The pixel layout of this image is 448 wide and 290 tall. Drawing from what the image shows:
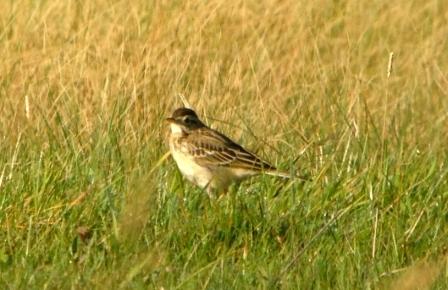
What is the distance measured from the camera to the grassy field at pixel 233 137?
6539 mm

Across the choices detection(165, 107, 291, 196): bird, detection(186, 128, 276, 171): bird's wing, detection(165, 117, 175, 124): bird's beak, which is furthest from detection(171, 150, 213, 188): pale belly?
detection(165, 117, 175, 124): bird's beak

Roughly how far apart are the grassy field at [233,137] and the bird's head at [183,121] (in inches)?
6.2

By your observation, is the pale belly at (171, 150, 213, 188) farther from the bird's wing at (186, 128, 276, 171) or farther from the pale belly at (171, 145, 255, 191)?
the bird's wing at (186, 128, 276, 171)

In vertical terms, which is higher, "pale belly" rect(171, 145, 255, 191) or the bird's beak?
the bird's beak

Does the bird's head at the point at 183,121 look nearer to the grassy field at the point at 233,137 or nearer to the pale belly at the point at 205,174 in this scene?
the grassy field at the point at 233,137

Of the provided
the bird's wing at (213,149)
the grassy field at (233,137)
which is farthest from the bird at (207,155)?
the grassy field at (233,137)

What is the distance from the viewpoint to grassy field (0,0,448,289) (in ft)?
21.5

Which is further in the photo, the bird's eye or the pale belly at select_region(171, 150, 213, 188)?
the bird's eye

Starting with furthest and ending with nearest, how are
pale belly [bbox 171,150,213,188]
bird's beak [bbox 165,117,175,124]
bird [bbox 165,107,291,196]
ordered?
bird's beak [bbox 165,117,175,124]
bird [bbox 165,107,291,196]
pale belly [bbox 171,150,213,188]

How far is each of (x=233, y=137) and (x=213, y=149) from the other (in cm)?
60

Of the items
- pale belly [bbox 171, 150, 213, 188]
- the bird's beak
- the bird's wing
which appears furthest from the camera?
the bird's beak

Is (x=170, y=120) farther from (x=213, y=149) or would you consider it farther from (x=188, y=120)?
(x=213, y=149)

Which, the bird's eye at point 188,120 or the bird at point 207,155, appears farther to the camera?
the bird's eye at point 188,120

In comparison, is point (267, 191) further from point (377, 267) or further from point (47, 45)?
point (47, 45)
